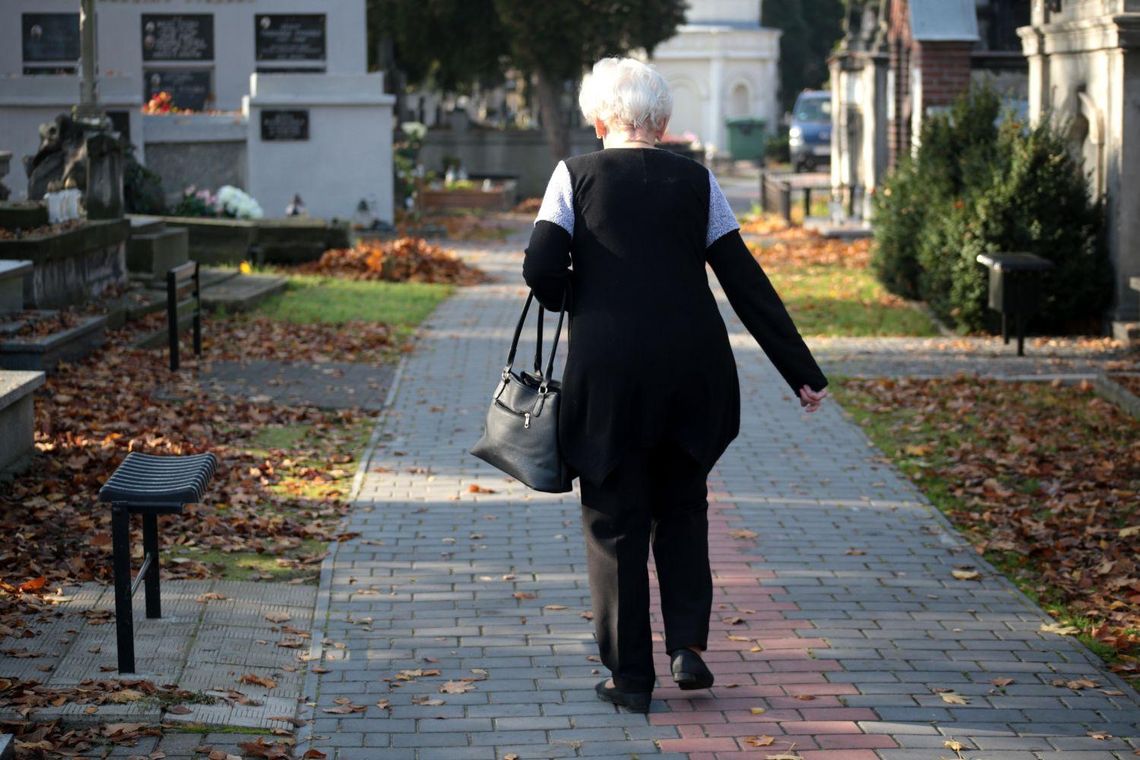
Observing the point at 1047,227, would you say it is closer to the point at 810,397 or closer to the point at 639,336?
the point at 810,397

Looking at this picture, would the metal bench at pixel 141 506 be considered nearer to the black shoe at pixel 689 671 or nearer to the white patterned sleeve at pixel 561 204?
the white patterned sleeve at pixel 561 204

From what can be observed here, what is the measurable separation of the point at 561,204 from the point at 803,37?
228ft

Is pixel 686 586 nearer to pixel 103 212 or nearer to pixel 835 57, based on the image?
pixel 103 212

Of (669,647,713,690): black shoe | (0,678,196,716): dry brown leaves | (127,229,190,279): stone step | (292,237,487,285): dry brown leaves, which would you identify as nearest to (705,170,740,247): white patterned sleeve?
(669,647,713,690): black shoe

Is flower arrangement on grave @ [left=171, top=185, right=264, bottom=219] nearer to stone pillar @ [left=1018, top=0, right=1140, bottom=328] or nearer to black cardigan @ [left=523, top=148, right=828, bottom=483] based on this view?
stone pillar @ [left=1018, top=0, right=1140, bottom=328]

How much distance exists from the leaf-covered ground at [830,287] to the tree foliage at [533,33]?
30.6 ft

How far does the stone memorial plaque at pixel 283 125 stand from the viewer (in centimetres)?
2512

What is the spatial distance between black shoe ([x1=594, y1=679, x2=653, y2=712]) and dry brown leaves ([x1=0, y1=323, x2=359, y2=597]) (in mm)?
2133

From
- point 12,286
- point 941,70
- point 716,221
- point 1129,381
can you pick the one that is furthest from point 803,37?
point 716,221

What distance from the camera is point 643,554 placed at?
208 inches

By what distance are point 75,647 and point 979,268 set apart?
10451 mm

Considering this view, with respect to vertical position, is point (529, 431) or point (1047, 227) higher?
point (1047, 227)

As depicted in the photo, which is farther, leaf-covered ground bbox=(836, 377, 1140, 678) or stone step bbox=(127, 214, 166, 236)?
stone step bbox=(127, 214, 166, 236)

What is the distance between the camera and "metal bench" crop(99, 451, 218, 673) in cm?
536
